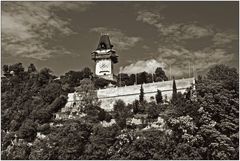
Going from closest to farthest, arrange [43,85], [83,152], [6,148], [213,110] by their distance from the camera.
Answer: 1. [213,110]
2. [83,152]
3. [6,148]
4. [43,85]

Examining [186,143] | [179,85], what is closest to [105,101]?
[179,85]

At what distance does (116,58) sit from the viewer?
54.7 metres

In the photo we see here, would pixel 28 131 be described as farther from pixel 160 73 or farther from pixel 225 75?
pixel 160 73

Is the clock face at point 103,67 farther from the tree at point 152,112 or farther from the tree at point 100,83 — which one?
the tree at point 152,112

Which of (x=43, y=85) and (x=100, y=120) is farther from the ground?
(x=43, y=85)

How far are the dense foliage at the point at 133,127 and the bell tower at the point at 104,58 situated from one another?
20.4ft

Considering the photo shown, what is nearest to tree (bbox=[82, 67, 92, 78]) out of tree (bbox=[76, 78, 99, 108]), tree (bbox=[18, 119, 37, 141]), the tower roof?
the tower roof

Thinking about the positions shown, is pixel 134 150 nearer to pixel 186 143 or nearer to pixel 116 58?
pixel 186 143

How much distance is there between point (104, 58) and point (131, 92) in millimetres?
14218

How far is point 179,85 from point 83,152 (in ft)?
40.1

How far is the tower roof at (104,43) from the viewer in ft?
179

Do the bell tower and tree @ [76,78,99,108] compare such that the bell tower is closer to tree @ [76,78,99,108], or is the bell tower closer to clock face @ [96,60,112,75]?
clock face @ [96,60,112,75]

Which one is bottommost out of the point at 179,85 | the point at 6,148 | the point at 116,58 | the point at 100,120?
the point at 6,148

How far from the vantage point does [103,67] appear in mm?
53000
